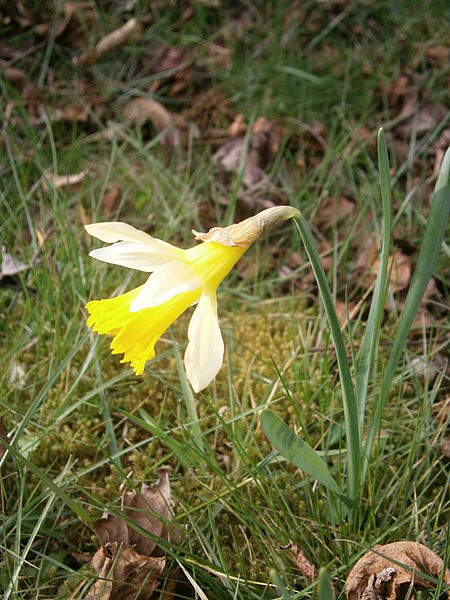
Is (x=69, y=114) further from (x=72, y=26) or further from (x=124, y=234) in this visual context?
(x=124, y=234)

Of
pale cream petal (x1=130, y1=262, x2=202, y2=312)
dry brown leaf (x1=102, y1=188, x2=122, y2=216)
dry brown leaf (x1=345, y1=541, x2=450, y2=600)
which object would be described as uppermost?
pale cream petal (x1=130, y1=262, x2=202, y2=312)

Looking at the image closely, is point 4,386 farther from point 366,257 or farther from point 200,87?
point 200,87

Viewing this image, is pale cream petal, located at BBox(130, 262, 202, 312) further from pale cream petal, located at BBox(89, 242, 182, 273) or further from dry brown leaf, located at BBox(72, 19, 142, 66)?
dry brown leaf, located at BBox(72, 19, 142, 66)

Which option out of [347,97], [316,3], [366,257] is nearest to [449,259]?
[366,257]

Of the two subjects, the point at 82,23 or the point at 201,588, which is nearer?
the point at 201,588

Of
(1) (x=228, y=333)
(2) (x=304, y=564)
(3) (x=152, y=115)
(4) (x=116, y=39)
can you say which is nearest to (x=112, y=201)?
(3) (x=152, y=115)

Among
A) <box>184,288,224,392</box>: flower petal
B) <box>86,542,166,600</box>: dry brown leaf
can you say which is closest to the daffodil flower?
<box>184,288,224,392</box>: flower petal

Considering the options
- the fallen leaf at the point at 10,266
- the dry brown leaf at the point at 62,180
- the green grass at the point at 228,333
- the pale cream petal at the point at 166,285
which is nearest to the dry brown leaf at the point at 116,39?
the green grass at the point at 228,333
